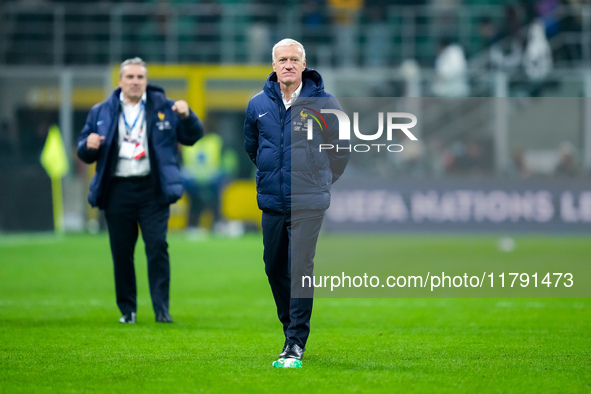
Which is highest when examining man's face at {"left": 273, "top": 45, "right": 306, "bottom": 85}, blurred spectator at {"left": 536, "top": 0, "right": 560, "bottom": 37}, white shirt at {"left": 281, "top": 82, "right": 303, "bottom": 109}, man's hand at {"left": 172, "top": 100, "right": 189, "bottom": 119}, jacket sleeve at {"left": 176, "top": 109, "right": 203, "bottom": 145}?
blurred spectator at {"left": 536, "top": 0, "right": 560, "bottom": 37}

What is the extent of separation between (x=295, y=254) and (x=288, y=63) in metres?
1.26

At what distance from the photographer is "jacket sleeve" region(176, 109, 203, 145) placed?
9016 millimetres

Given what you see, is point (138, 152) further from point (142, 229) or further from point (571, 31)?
point (571, 31)

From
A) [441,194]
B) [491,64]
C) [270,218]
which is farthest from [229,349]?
[491,64]

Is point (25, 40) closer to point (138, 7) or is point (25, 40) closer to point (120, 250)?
point (138, 7)

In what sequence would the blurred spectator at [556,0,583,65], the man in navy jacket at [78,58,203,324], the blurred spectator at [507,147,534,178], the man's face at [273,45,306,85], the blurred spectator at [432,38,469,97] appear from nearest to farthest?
the man's face at [273,45,306,85]
the man in navy jacket at [78,58,203,324]
the blurred spectator at [507,147,534,178]
the blurred spectator at [432,38,469,97]
the blurred spectator at [556,0,583,65]

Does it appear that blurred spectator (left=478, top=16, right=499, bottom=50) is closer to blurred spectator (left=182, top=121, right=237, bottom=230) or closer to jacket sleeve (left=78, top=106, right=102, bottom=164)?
blurred spectator (left=182, top=121, right=237, bottom=230)

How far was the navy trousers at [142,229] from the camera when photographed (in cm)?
899

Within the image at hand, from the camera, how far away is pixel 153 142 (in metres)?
8.95

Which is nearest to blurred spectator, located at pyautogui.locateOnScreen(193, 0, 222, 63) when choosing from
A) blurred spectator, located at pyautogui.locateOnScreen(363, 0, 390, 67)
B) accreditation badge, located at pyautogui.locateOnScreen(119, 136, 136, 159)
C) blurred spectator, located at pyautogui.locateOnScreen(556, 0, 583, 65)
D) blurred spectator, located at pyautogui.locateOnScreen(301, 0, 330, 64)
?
blurred spectator, located at pyautogui.locateOnScreen(301, 0, 330, 64)

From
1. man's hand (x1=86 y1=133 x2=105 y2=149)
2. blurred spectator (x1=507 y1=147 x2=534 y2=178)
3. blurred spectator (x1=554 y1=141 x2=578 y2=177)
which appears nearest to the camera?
man's hand (x1=86 y1=133 x2=105 y2=149)

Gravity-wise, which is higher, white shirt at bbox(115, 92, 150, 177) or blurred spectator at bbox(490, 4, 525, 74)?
blurred spectator at bbox(490, 4, 525, 74)

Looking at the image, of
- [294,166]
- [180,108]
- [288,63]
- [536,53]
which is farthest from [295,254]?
[536,53]

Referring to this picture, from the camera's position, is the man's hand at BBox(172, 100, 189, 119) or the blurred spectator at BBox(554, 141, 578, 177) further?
the blurred spectator at BBox(554, 141, 578, 177)
